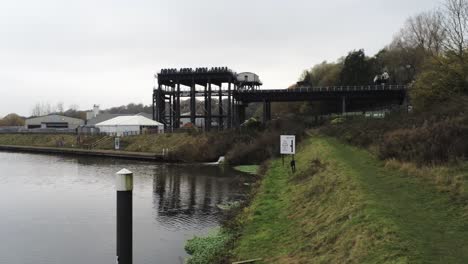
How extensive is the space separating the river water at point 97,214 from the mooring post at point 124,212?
7183 mm

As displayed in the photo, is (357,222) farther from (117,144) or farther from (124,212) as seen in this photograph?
(117,144)

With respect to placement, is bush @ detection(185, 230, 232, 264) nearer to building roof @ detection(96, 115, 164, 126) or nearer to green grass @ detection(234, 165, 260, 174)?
green grass @ detection(234, 165, 260, 174)

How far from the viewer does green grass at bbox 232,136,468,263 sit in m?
8.26

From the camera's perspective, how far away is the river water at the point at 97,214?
1581 centimetres

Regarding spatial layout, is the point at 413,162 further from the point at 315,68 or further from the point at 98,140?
the point at 315,68

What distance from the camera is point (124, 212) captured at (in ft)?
24.2

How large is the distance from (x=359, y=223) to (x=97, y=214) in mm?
15642

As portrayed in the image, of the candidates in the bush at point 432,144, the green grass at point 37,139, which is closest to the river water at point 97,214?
the bush at point 432,144

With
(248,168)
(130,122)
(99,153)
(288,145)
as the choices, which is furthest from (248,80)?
(288,145)

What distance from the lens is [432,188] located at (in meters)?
13.0

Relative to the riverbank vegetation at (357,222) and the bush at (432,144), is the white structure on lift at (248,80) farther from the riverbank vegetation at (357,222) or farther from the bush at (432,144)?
the riverbank vegetation at (357,222)

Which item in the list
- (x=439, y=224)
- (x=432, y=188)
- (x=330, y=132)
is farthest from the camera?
(x=330, y=132)

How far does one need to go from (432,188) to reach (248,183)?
66.1 feet

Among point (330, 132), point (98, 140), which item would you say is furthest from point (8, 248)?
point (98, 140)
